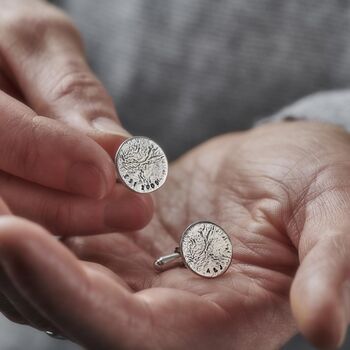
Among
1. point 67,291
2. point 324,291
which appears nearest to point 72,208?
point 67,291

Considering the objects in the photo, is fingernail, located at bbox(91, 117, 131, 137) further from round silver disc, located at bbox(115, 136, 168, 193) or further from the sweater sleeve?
the sweater sleeve

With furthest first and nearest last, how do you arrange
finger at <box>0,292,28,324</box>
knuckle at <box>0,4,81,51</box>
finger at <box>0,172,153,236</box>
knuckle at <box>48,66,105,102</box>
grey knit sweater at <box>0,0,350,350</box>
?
grey knit sweater at <box>0,0,350,350</box>
knuckle at <box>0,4,81,51</box>
knuckle at <box>48,66,105,102</box>
finger at <box>0,172,153,236</box>
finger at <box>0,292,28,324</box>

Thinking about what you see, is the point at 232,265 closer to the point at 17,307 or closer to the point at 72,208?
the point at 72,208

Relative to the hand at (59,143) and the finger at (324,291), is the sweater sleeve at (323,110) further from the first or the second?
the finger at (324,291)

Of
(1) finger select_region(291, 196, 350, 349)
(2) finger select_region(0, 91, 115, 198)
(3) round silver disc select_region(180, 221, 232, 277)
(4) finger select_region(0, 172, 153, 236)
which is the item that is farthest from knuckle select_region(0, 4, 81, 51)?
(1) finger select_region(291, 196, 350, 349)

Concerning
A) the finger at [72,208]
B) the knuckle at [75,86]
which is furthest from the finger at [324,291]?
the knuckle at [75,86]
